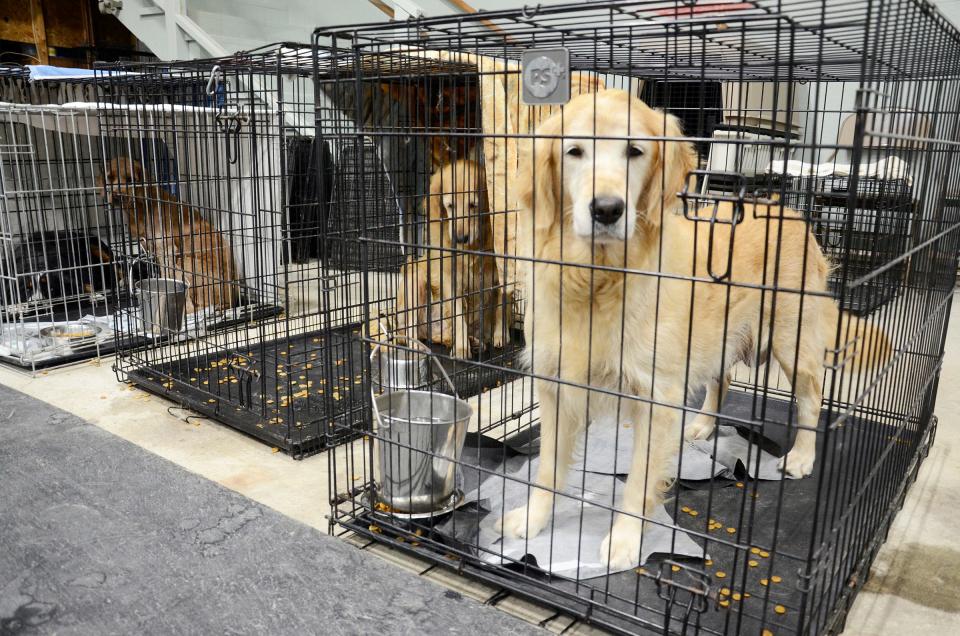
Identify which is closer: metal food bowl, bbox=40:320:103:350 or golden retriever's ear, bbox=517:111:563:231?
golden retriever's ear, bbox=517:111:563:231

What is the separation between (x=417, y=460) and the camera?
6.91 feet

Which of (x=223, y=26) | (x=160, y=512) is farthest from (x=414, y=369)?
(x=223, y=26)

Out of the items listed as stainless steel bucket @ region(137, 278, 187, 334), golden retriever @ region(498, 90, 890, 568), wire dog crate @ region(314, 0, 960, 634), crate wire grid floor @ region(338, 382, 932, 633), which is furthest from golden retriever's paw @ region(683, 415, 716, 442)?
stainless steel bucket @ region(137, 278, 187, 334)

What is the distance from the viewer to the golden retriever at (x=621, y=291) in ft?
5.51

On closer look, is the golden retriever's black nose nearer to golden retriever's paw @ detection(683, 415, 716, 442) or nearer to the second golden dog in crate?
golden retriever's paw @ detection(683, 415, 716, 442)

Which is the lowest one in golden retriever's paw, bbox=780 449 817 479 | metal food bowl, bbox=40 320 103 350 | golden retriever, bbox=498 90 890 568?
golden retriever's paw, bbox=780 449 817 479

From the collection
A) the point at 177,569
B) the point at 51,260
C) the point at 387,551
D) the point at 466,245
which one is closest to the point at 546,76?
the point at 387,551

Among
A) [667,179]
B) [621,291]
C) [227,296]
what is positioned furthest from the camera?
[227,296]

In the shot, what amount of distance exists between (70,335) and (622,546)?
3.48m

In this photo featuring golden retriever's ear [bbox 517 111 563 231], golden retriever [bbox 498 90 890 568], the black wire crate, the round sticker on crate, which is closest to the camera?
the round sticker on crate

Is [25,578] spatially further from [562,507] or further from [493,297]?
[493,297]

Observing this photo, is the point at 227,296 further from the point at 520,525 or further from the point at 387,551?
the point at 520,525

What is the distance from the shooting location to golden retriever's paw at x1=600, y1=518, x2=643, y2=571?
6.29ft

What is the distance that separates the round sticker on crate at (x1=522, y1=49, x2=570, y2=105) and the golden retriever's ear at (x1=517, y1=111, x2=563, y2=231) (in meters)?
0.21
